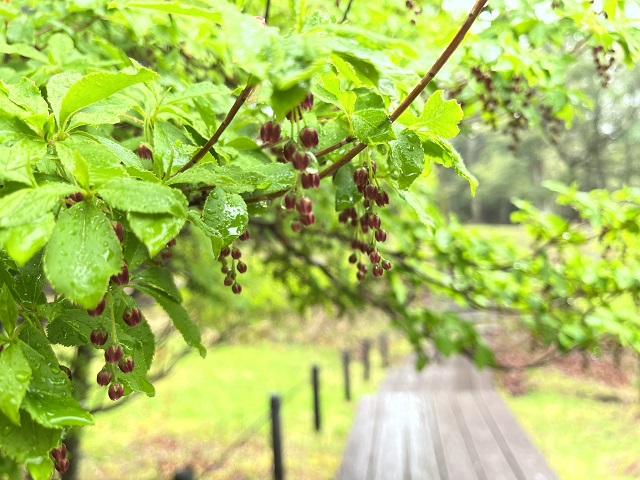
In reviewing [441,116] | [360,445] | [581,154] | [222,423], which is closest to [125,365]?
[441,116]

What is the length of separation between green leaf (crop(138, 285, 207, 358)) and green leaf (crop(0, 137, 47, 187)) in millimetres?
350

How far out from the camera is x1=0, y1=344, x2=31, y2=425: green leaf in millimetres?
646

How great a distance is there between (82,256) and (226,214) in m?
0.24

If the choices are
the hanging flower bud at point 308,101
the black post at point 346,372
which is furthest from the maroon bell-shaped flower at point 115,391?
the black post at point 346,372

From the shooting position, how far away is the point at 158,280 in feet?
3.37

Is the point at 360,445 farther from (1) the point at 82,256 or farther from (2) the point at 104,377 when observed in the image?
(1) the point at 82,256

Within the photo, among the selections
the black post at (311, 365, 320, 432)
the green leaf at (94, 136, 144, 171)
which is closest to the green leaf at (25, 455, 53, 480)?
the green leaf at (94, 136, 144, 171)

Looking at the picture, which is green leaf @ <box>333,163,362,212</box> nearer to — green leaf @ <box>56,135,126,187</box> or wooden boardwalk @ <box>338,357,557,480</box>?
green leaf @ <box>56,135,126,187</box>

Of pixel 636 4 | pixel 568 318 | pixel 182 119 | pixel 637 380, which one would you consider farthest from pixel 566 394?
pixel 182 119

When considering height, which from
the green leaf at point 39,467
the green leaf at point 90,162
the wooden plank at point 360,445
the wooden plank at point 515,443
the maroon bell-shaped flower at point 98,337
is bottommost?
the wooden plank at point 360,445

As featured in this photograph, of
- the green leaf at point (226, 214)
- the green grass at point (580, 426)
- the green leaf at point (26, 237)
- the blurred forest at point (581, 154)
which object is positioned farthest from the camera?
the blurred forest at point (581, 154)

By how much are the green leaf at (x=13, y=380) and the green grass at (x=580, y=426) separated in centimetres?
825

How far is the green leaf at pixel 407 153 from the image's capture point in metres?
0.84

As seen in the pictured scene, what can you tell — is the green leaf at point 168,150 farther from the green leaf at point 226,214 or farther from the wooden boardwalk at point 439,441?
the wooden boardwalk at point 439,441
